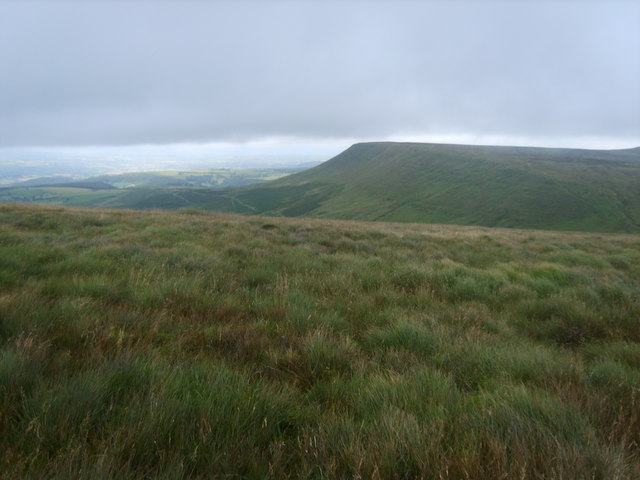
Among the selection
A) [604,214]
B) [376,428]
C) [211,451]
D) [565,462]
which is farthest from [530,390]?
[604,214]

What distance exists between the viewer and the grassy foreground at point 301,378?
5.68 feet

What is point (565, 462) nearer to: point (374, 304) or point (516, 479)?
point (516, 479)

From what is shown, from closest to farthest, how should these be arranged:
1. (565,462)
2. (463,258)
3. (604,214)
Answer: (565,462), (463,258), (604,214)

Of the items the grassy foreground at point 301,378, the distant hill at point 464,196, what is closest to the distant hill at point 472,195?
the distant hill at point 464,196

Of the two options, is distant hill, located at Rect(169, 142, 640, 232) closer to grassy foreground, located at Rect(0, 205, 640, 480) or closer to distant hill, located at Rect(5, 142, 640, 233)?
distant hill, located at Rect(5, 142, 640, 233)

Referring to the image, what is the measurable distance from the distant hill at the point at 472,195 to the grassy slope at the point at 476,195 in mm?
277

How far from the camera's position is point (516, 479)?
1616mm

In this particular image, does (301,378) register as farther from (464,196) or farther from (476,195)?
(476,195)

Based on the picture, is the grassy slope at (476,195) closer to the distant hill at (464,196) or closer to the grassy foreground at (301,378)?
the distant hill at (464,196)

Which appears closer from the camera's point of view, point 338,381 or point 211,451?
point 211,451

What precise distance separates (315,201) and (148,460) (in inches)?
6505

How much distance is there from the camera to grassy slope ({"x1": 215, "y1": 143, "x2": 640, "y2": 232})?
111 meters

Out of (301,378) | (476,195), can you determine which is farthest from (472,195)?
(301,378)

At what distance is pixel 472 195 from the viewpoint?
136125 millimetres
